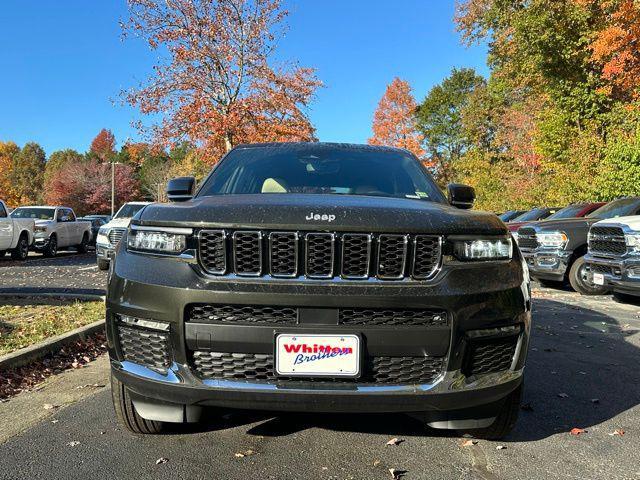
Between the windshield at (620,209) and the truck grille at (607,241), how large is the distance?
6.64 feet

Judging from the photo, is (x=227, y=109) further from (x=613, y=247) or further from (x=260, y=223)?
(x=260, y=223)

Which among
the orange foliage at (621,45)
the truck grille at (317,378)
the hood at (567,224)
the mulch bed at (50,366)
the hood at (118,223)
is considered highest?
the orange foliage at (621,45)

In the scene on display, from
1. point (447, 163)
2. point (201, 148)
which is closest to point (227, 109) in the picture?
point (201, 148)

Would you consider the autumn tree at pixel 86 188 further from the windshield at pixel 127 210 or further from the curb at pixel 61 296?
the curb at pixel 61 296

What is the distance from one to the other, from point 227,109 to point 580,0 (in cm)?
1289

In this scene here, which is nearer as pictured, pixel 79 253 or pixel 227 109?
pixel 227 109

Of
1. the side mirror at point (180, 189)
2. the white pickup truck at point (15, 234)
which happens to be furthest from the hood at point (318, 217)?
the white pickup truck at point (15, 234)

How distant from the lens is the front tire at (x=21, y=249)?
54.7 ft

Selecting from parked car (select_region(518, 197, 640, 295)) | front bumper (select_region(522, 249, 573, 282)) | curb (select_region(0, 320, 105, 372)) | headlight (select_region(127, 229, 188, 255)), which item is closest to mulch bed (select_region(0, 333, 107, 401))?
curb (select_region(0, 320, 105, 372))

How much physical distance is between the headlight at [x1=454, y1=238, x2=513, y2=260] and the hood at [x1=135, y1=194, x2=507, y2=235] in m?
0.05

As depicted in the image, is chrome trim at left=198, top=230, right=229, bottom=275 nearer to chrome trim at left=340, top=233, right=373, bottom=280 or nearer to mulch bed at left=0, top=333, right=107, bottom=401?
chrome trim at left=340, top=233, right=373, bottom=280

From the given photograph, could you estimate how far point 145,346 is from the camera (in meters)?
2.59

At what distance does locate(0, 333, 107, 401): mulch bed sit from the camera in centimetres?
412

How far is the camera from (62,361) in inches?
192
